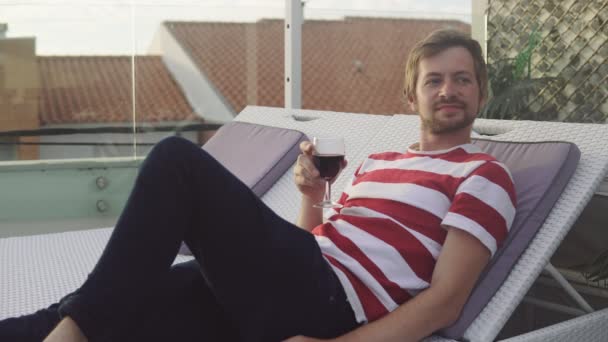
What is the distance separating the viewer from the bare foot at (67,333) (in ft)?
4.92

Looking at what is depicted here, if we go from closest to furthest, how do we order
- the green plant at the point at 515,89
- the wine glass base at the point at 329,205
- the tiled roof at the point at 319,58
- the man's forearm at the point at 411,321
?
the man's forearm at the point at 411,321, the wine glass base at the point at 329,205, the green plant at the point at 515,89, the tiled roof at the point at 319,58

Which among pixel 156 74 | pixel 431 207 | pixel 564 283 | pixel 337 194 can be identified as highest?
pixel 156 74

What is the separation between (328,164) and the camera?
2.01 m

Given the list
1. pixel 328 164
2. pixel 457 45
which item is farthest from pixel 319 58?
pixel 328 164

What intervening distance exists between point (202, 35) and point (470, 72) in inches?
135

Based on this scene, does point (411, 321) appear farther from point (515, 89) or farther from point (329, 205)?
point (515, 89)

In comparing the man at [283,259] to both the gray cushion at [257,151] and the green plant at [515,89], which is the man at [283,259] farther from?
the green plant at [515,89]

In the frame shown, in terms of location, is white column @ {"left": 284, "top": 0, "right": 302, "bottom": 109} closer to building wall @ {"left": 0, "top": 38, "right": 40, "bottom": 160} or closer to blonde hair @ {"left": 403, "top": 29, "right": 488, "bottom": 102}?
building wall @ {"left": 0, "top": 38, "right": 40, "bottom": 160}

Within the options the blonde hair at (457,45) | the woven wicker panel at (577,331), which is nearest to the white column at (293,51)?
the blonde hair at (457,45)

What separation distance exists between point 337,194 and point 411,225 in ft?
2.68

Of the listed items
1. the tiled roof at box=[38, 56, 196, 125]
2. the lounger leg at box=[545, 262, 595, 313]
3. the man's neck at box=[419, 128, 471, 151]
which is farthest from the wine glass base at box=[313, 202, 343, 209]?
the tiled roof at box=[38, 56, 196, 125]

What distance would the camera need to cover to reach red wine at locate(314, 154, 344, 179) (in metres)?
2.00

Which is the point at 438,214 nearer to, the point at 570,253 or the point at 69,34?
the point at 570,253

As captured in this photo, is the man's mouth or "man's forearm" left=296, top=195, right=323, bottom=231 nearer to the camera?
the man's mouth
